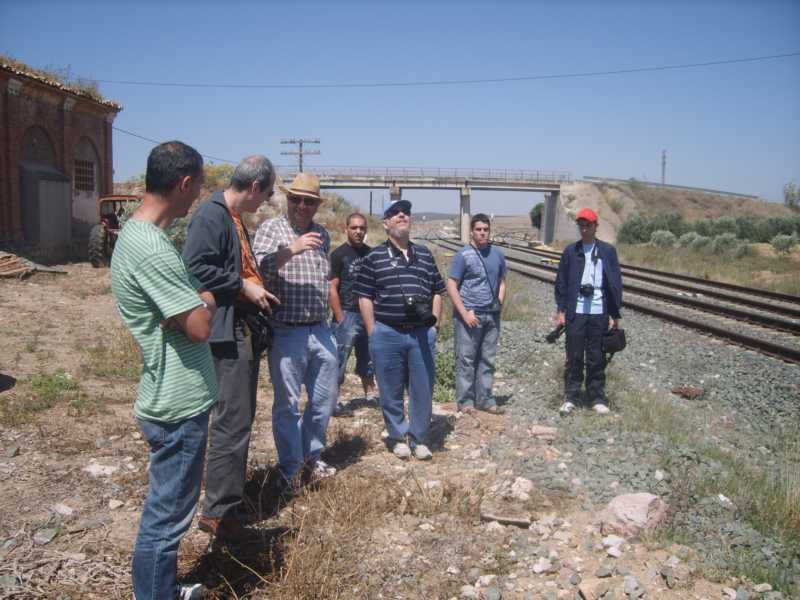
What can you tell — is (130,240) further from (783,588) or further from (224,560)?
(783,588)

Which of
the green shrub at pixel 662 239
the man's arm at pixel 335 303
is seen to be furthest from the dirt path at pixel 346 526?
the green shrub at pixel 662 239

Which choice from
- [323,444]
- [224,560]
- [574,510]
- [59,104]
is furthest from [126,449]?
[59,104]

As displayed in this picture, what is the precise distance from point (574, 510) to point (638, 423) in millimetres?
1919

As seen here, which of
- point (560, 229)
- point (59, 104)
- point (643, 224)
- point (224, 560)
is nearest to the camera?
point (224, 560)

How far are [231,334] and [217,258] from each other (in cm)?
42

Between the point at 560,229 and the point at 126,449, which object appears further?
the point at 560,229

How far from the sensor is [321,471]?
461cm

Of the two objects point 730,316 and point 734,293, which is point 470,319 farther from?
point 734,293

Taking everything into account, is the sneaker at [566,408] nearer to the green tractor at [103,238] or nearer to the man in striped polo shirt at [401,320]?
the man in striped polo shirt at [401,320]

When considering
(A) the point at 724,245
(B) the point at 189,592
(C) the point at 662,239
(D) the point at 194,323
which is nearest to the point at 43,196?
(B) the point at 189,592

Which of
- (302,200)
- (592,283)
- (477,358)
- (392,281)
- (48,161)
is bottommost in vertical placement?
(477,358)

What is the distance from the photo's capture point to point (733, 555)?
357 cm

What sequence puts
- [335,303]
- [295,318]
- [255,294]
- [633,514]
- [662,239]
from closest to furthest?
1. [255,294]
2. [633,514]
3. [295,318]
4. [335,303]
5. [662,239]

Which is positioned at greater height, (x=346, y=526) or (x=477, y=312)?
(x=477, y=312)
